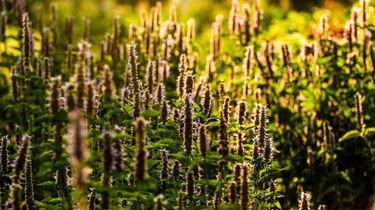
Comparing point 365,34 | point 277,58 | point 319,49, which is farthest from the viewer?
point 277,58

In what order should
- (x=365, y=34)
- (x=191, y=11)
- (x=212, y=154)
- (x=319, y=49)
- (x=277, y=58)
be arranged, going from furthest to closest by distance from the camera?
1. (x=191, y=11)
2. (x=277, y=58)
3. (x=319, y=49)
4. (x=365, y=34)
5. (x=212, y=154)

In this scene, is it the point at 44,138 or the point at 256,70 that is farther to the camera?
the point at 256,70

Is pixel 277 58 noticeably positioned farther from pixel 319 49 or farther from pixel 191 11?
pixel 191 11

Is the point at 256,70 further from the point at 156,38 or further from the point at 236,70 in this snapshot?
the point at 156,38

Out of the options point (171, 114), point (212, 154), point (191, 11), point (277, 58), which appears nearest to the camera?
point (212, 154)

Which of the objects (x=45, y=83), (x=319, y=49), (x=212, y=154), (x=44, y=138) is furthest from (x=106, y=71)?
(x=319, y=49)

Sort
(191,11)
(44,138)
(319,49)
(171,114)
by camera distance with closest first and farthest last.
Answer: (171,114) < (44,138) < (319,49) < (191,11)

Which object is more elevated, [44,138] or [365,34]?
[365,34]

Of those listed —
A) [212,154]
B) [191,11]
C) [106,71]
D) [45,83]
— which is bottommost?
[212,154]

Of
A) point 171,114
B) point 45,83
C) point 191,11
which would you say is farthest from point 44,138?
point 191,11
